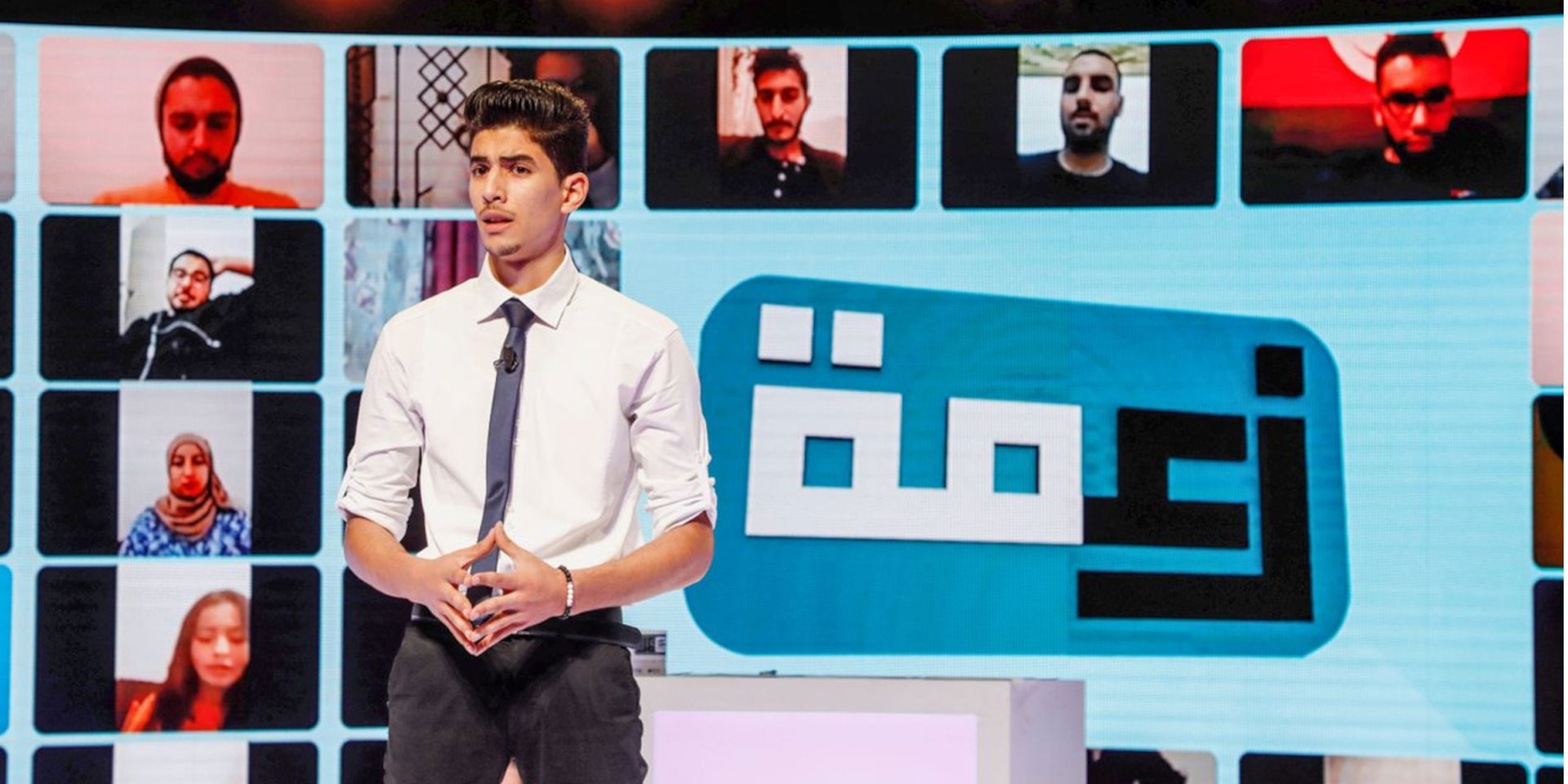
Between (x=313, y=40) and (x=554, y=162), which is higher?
(x=313, y=40)

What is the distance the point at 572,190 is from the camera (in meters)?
1.85

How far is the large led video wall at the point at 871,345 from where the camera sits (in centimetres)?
376

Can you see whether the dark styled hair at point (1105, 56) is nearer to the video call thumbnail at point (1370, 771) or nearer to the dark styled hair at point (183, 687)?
the video call thumbnail at point (1370, 771)

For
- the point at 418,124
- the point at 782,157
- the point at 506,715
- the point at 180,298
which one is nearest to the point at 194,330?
the point at 180,298

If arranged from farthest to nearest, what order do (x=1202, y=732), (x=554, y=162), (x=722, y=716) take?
(x=1202, y=732)
(x=722, y=716)
(x=554, y=162)

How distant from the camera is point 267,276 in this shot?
3846mm

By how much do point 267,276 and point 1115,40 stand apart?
2195 mm

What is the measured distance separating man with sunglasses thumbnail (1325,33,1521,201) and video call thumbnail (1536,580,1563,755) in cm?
98

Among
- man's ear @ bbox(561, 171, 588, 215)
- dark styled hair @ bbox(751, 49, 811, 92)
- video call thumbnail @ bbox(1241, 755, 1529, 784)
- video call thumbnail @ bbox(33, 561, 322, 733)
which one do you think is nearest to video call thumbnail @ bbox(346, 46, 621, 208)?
dark styled hair @ bbox(751, 49, 811, 92)

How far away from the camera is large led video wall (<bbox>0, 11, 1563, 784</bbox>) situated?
376cm

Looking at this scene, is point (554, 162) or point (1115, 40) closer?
point (554, 162)

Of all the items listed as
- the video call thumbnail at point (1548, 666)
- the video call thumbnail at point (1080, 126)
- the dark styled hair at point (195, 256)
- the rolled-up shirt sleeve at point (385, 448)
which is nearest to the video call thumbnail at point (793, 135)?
the video call thumbnail at point (1080, 126)

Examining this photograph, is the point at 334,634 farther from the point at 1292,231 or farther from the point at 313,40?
the point at 1292,231

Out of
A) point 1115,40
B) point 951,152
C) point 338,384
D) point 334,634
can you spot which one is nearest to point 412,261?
point 338,384
